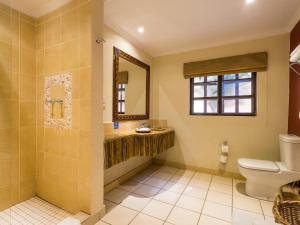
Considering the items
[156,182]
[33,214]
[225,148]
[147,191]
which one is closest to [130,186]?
[147,191]

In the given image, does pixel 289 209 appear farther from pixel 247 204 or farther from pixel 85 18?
pixel 85 18

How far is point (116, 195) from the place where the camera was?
84.7 inches

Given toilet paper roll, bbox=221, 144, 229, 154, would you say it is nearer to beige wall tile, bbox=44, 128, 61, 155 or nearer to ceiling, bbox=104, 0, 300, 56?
ceiling, bbox=104, 0, 300, 56

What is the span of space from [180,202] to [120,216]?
762 millimetres

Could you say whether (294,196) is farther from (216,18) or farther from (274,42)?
(216,18)

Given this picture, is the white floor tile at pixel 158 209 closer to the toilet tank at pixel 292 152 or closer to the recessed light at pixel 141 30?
the toilet tank at pixel 292 152

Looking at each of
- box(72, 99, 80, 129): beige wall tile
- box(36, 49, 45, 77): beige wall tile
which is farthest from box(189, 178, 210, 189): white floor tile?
box(36, 49, 45, 77): beige wall tile

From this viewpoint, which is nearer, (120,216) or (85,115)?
(85,115)

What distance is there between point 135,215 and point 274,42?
3.11 m

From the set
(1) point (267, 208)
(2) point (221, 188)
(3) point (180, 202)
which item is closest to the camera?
(1) point (267, 208)

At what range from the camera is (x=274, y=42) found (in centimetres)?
243

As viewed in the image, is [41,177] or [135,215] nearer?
[135,215]

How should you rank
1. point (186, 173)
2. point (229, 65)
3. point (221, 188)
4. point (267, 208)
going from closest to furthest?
point (267, 208) → point (221, 188) → point (229, 65) → point (186, 173)

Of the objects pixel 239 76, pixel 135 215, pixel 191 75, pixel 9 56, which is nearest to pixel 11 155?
pixel 9 56
